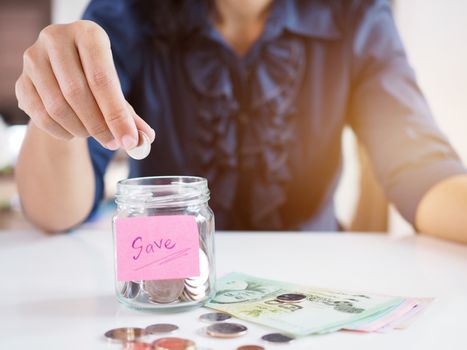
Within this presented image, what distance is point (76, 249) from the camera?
81cm

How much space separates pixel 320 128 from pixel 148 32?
425mm

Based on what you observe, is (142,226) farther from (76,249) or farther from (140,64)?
(140,64)

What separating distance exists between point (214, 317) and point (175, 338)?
56 mm

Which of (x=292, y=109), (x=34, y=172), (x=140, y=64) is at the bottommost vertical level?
(x=34, y=172)

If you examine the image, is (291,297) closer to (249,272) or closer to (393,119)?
(249,272)


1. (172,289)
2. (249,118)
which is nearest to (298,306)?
(172,289)

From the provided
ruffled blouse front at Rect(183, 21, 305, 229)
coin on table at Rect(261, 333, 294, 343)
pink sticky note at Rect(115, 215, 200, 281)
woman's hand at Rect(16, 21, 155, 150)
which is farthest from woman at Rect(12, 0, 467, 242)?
coin on table at Rect(261, 333, 294, 343)

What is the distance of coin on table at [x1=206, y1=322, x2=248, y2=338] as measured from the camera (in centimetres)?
46

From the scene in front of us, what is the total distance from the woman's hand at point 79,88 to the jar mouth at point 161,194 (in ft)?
0.14

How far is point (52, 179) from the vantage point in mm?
890

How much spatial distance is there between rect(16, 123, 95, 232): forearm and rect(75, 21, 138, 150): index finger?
327mm

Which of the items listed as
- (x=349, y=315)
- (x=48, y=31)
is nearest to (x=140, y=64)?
(x=48, y=31)

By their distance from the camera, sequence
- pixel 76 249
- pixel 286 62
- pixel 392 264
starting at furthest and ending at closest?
pixel 286 62
pixel 76 249
pixel 392 264

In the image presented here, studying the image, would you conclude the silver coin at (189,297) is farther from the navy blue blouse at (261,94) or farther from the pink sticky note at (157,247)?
the navy blue blouse at (261,94)
